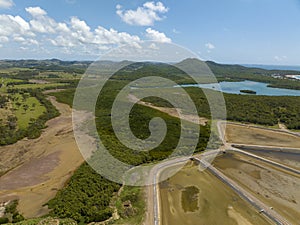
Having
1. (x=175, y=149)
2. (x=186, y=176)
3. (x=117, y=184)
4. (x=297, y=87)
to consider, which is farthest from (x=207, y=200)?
(x=297, y=87)

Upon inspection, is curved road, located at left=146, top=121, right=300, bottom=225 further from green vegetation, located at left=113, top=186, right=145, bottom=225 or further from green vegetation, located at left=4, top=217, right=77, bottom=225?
green vegetation, located at left=4, top=217, right=77, bottom=225

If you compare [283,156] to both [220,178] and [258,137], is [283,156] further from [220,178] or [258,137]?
A: [220,178]

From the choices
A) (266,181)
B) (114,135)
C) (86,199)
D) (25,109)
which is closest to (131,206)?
(86,199)

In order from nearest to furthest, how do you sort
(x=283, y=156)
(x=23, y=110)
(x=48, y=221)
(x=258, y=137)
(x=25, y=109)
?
(x=48, y=221), (x=283, y=156), (x=258, y=137), (x=23, y=110), (x=25, y=109)

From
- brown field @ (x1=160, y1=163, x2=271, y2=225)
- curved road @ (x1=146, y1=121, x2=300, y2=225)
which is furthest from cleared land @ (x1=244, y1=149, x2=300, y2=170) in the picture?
brown field @ (x1=160, y1=163, x2=271, y2=225)

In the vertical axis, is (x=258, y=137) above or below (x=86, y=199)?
below

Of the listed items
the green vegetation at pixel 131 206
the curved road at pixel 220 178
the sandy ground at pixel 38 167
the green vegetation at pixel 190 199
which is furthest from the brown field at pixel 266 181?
the sandy ground at pixel 38 167

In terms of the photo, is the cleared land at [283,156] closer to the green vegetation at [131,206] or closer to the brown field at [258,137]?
the brown field at [258,137]
